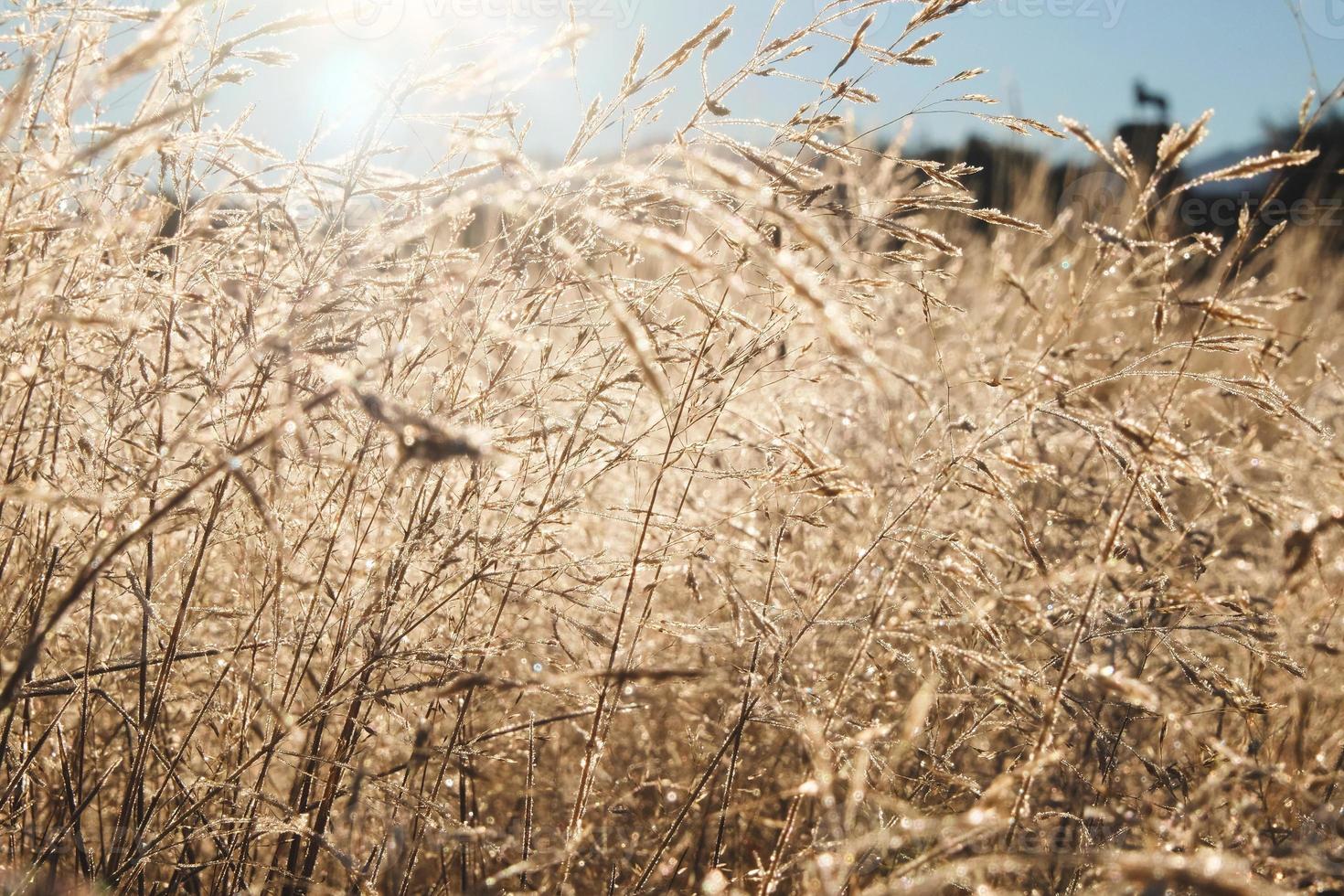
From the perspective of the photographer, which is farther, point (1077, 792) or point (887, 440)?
point (887, 440)

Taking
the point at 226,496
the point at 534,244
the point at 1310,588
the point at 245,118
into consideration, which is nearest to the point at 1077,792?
the point at 1310,588

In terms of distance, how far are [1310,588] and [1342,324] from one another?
18.8 ft

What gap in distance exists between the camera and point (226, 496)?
1381 millimetres

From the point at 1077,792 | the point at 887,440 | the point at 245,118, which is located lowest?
the point at 1077,792

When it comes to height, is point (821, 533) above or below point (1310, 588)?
above

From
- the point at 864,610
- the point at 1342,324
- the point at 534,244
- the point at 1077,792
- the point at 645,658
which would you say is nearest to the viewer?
Answer: the point at 534,244

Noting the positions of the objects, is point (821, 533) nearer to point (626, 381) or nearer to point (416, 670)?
point (626, 381)

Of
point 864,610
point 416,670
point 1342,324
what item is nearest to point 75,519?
point 416,670

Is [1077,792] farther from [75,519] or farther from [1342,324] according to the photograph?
[1342,324]

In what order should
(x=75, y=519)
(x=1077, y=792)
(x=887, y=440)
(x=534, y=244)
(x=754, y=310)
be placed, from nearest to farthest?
(x=534, y=244), (x=75, y=519), (x=1077, y=792), (x=754, y=310), (x=887, y=440)

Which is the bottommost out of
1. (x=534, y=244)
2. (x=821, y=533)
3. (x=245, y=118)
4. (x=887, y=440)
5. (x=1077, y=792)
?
(x=1077, y=792)

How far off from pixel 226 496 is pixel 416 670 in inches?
16.7

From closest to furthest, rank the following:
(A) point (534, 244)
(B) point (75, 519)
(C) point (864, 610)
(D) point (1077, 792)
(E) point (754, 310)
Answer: (A) point (534, 244) → (B) point (75, 519) → (D) point (1077, 792) → (C) point (864, 610) → (E) point (754, 310)

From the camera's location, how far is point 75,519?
159 cm
